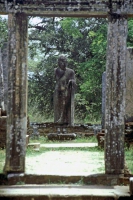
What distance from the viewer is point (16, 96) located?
795 cm

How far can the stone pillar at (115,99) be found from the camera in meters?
7.90

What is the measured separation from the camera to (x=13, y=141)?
7.92 m

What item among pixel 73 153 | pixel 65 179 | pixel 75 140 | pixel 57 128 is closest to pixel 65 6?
pixel 65 179

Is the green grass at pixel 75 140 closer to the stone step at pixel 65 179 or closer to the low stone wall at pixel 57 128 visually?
the low stone wall at pixel 57 128

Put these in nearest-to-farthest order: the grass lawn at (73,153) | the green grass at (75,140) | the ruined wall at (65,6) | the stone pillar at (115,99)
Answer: the stone pillar at (115,99) < the ruined wall at (65,6) < the grass lawn at (73,153) < the green grass at (75,140)

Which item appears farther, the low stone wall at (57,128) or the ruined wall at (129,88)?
the low stone wall at (57,128)

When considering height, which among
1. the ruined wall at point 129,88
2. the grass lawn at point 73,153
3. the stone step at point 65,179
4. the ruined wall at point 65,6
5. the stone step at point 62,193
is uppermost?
the ruined wall at point 65,6

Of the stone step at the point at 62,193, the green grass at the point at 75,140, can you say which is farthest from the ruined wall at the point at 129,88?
the stone step at the point at 62,193

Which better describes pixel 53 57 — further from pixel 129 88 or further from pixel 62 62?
pixel 129 88

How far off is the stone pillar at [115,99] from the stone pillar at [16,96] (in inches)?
58.6

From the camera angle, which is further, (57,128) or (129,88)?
(57,128)

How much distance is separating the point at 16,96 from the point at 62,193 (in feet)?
7.15

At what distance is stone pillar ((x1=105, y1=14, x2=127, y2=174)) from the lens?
7898mm

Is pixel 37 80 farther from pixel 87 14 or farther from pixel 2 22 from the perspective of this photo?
pixel 87 14
